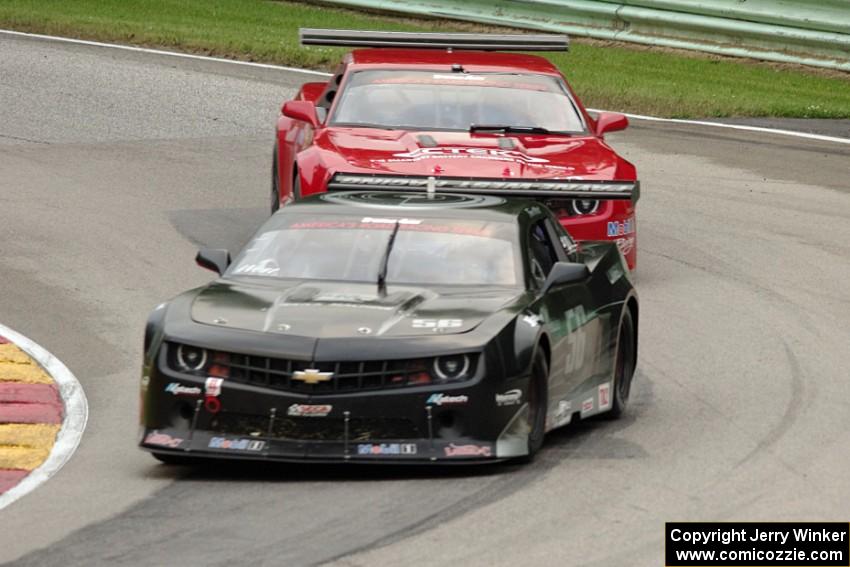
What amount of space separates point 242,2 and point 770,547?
22.1 meters

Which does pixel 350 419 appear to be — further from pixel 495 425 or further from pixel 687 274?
pixel 687 274

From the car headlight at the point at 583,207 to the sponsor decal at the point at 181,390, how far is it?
5.21 meters

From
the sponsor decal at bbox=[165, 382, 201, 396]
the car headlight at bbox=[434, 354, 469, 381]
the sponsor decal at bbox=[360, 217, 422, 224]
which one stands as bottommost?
the sponsor decal at bbox=[165, 382, 201, 396]

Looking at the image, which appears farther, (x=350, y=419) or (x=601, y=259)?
(x=601, y=259)

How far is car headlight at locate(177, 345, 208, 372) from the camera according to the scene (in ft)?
30.1

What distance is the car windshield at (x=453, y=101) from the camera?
14.7m

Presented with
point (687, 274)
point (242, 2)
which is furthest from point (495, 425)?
point (242, 2)

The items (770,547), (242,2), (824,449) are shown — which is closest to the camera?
(770,547)

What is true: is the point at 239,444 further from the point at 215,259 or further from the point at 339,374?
the point at 215,259

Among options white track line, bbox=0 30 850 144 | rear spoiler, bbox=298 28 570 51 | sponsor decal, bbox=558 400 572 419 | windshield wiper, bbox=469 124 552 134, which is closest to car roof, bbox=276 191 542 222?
sponsor decal, bbox=558 400 572 419

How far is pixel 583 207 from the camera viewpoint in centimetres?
1388

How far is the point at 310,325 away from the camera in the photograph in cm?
916

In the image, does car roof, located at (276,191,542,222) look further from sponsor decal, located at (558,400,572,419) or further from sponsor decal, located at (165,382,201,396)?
sponsor decal, located at (165,382,201,396)

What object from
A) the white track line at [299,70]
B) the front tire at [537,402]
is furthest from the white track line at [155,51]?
the front tire at [537,402]
